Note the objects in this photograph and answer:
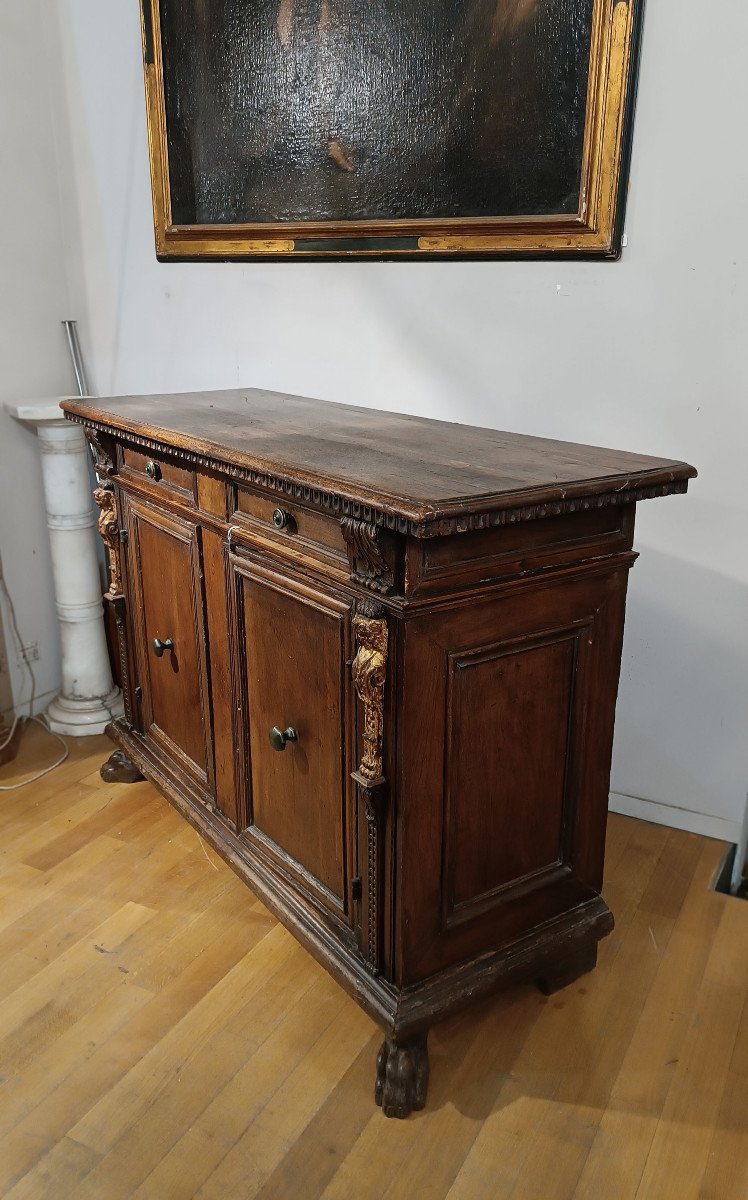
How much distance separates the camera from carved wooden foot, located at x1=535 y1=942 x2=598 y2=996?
1.93 m

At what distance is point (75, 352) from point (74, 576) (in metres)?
0.80

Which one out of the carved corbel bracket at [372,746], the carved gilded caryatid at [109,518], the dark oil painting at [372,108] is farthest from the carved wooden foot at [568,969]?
the dark oil painting at [372,108]

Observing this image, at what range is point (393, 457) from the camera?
172cm

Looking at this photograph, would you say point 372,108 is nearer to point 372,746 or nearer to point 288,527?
point 288,527

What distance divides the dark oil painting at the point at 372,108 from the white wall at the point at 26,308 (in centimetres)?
52

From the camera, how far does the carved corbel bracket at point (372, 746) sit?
4.92 ft

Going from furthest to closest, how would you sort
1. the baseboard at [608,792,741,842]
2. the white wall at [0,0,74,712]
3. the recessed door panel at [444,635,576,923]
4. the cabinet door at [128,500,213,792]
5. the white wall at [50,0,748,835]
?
1. the white wall at [0,0,74,712]
2. the baseboard at [608,792,741,842]
3. the cabinet door at [128,500,213,792]
4. the white wall at [50,0,748,835]
5. the recessed door panel at [444,635,576,923]

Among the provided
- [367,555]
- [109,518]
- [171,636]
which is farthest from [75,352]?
[367,555]

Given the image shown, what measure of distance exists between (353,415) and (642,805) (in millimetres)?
1365

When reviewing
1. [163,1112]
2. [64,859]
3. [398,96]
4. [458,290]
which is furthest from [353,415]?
[163,1112]

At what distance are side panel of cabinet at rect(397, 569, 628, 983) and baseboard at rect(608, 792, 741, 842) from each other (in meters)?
0.75

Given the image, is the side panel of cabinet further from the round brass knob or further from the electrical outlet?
the electrical outlet

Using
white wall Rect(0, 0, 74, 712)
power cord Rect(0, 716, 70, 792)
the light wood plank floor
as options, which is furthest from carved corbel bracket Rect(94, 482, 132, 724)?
white wall Rect(0, 0, 74, 712)

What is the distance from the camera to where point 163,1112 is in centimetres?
167
